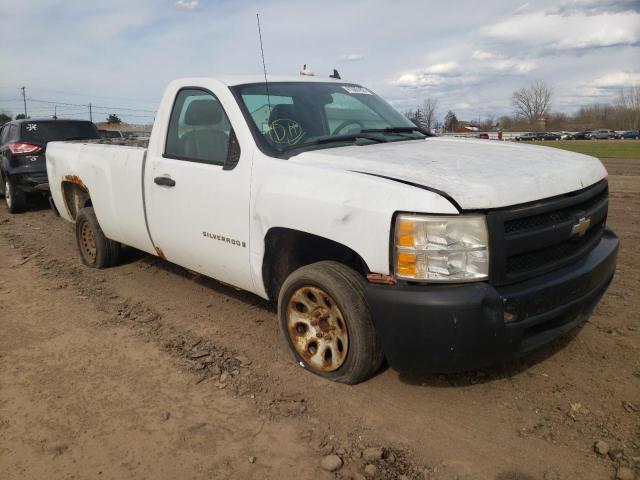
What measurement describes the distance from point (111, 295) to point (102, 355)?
1.38 meters

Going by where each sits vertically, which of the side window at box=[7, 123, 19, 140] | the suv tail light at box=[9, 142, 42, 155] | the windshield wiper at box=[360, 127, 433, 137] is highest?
the side window at box=[7, 123, 19, 140]

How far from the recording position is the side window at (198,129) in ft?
12.5

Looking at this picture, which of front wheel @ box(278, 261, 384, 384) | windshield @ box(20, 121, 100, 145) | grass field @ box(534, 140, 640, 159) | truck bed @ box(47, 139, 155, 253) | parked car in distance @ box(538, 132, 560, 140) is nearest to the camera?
front wheel @ box(278, 261, 384, 384)

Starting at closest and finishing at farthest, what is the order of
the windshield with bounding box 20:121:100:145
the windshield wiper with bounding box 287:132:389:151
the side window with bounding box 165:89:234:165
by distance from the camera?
1. the windshield wiper with bounding box 287:132:389:151
2. the side window with bounding box 165:89:234:165
3. the windshield with bounding box 20:121:100:145

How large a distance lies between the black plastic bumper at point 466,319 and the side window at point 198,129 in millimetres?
1688

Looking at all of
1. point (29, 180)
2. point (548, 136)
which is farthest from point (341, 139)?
point (548, 136)

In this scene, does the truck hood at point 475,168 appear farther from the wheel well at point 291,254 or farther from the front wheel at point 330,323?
the front wheel at point 330,323

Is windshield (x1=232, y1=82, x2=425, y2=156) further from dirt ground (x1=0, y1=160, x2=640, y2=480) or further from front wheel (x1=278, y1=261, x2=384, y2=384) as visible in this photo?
dirt ground (x1=0, y1=160, x2=640, y2=480)

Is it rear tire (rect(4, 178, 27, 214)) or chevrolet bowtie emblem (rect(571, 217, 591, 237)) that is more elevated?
chevrolet bowtie emblem (rect(571, 217, 591, 237))

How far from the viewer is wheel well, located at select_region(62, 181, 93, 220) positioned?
6031 millimetres

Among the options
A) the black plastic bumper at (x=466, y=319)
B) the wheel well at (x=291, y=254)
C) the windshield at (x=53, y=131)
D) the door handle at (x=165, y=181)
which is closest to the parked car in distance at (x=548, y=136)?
the windshield at (x=53, y=131)

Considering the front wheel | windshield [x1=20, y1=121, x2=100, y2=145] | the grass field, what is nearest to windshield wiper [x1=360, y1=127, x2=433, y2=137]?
the front wheel

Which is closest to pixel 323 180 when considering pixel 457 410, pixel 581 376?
pixel 457 410

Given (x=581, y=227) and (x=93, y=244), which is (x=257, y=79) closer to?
(x=581, y=227)
